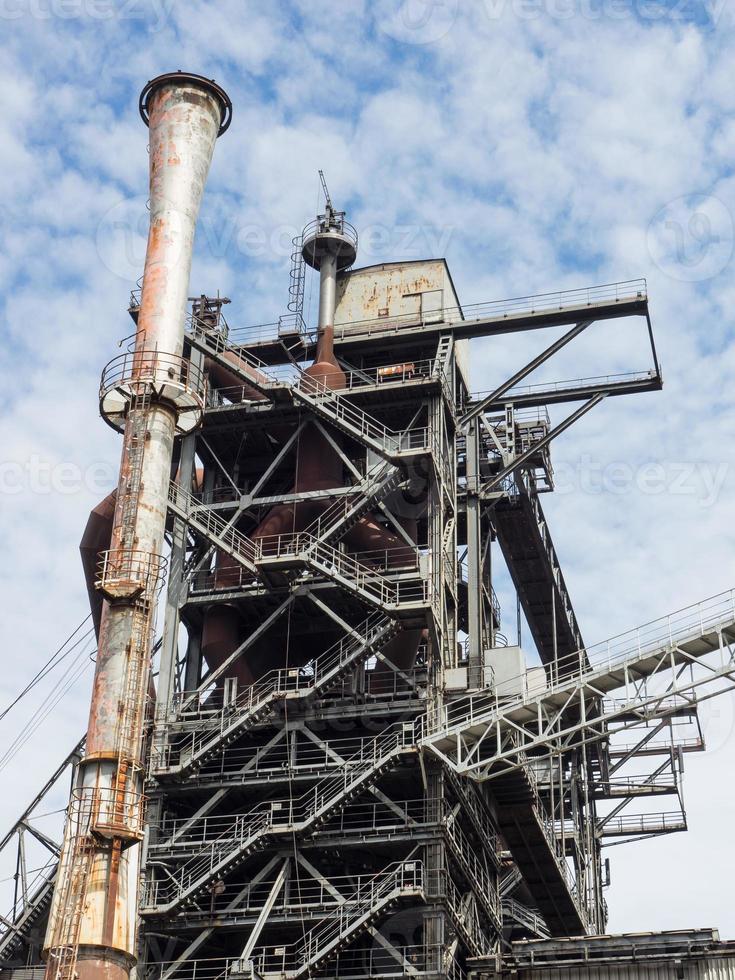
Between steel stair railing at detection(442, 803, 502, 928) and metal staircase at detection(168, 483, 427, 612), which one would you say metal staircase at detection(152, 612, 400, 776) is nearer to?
metal staircase at detection(168, 483, 427, 612)

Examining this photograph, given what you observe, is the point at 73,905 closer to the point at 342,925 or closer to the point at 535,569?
the point at 342,925

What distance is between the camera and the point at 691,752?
6981 cm

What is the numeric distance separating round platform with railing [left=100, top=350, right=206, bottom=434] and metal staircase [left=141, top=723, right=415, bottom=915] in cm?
1177

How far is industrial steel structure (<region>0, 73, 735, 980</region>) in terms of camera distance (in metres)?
45.3

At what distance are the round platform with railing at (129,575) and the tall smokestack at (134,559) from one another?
28mm

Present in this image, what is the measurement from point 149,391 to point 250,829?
13.7 metres

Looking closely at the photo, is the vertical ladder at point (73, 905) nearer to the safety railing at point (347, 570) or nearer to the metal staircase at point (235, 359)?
the safety railing at point (347, 570)

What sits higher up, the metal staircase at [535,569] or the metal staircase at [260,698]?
the metal staircase at [535,569]

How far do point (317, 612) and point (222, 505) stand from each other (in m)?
5.17

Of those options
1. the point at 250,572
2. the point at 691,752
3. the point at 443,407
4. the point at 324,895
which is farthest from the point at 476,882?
the point at 691,752

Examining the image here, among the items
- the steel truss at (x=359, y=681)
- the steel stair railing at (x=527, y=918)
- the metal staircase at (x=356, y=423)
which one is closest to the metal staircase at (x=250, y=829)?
the steel truss at (x=359, y=681)

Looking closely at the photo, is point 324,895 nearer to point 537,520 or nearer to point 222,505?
point 222,505

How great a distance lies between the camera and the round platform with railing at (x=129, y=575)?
4341 cm

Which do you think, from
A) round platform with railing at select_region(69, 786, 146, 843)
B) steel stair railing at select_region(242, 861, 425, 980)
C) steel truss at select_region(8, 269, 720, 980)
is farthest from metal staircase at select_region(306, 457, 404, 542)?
round platform with railing at select_region(69, 786, 146, 843)
